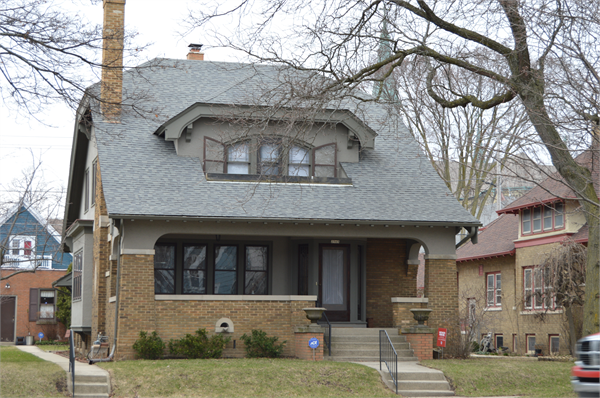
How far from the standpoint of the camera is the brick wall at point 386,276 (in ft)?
72.4

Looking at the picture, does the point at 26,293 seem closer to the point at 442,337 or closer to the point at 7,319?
the point at 7,319

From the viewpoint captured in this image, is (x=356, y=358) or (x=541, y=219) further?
(x=541, y=219)

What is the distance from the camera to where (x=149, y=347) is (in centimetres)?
1752

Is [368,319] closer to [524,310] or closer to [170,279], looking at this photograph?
[170,279]

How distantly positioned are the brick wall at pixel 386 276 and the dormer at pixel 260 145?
8.59 feet

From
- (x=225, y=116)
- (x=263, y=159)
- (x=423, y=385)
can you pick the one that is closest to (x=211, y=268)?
(x=263, y=159)

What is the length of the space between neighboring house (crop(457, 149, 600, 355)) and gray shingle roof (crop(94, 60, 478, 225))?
6190mm

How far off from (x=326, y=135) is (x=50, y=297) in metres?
21.7

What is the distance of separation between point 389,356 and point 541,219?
14.5 meters

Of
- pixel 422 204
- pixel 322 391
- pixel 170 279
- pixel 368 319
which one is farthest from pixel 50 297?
pixel 322 391

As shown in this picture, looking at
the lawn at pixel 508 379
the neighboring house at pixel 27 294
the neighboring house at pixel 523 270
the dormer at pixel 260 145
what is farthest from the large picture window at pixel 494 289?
the neighboring house at pixel 27 294

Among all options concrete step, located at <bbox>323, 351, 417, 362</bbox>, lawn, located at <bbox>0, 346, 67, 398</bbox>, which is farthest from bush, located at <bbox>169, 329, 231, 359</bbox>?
lawn, located at <bbox>0, 346, 67, 398</bbox>

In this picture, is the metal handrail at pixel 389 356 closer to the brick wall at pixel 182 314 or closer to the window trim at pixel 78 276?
the brick wall at pixel 182 314

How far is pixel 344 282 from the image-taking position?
70.0 feet
